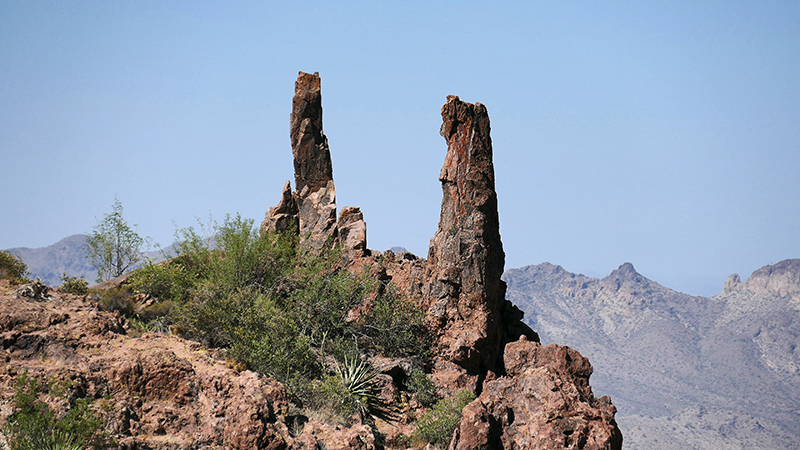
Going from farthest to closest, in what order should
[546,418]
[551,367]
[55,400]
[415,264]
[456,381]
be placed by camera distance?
[415,264] → [456,381] → [551,367] → [546,418] → [55,400]

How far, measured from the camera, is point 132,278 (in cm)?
2653

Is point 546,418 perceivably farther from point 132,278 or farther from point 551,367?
point 132,278

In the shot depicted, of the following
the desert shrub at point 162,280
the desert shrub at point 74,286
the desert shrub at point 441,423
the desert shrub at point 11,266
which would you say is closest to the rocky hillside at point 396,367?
the desert shrub at point 441,423

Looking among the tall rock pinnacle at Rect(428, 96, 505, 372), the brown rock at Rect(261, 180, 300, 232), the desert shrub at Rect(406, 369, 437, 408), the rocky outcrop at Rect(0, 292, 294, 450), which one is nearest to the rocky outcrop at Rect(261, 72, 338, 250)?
the brown rock at Rect(261, 180, 300, 232)

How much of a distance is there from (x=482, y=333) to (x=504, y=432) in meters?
5.93

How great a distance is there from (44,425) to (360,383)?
30.0 ft

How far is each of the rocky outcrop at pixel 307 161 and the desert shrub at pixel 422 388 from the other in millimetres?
11086

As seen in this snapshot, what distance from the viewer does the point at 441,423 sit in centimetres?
1812

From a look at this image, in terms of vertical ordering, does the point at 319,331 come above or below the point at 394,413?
above

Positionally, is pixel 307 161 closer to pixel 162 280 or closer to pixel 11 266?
pixel 162 280

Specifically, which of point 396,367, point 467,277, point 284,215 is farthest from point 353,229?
point 396,367

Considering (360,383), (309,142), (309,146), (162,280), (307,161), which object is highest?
(309,142)

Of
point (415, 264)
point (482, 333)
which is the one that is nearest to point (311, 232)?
point (415, 264)

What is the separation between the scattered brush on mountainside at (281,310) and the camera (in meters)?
19.8
